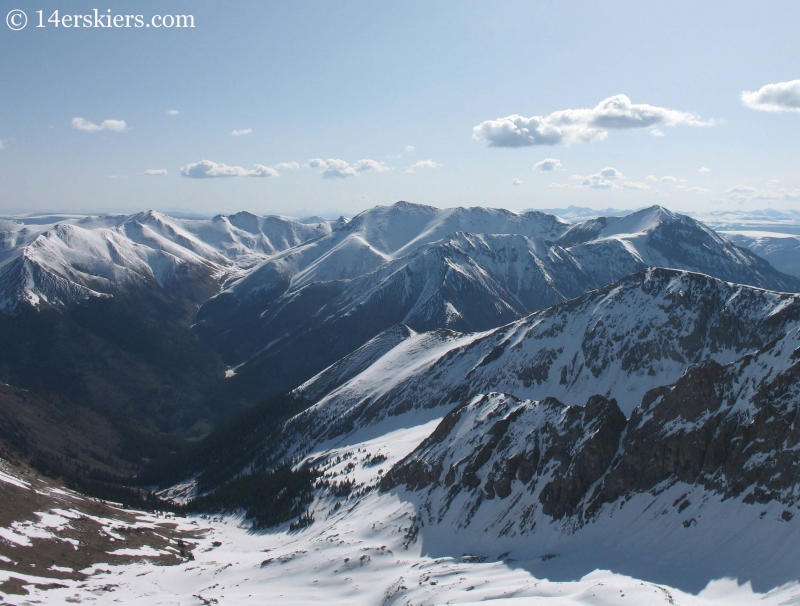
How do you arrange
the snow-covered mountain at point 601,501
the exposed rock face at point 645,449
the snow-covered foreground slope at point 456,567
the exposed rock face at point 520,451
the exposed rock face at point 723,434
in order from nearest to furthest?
the snow-covered foreground slope at point 456,567 < the snow-covered mountain at point 601,501 < the exposed rock face at point 723,434 < the exposed rock face at point 645,449 < the exposed rock face at point 520,451

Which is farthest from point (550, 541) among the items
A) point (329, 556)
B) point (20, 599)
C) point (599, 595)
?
point (20, 599)

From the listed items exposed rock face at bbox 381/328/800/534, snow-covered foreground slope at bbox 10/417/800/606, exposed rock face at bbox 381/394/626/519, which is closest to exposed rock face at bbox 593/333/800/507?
exposed rock face at bbox 381/328/800/534

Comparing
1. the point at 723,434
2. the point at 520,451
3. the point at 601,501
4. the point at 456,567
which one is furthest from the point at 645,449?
the point at 456,567

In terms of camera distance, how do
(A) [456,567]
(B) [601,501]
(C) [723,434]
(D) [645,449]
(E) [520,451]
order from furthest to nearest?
(E) [520,451] < (D) [645,449] < (B) [601,501] < (A) [456,567] < (C) [723,434]

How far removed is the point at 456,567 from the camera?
110 meters

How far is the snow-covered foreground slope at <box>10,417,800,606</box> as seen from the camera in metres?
86.7

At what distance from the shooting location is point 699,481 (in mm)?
105062

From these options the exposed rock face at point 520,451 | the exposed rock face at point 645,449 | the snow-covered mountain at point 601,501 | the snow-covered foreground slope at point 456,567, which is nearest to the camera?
the snow-covered foreground slope at point 456,567

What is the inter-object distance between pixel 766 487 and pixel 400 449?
12100cm

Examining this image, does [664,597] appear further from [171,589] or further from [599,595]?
[171,589]

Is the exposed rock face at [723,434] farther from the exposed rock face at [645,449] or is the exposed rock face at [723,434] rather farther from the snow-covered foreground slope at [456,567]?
the snow-covered foreground slope at [456,567]

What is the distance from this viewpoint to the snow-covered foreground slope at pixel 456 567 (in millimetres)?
86688

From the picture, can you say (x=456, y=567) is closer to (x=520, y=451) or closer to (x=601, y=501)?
(x=601, y=501)

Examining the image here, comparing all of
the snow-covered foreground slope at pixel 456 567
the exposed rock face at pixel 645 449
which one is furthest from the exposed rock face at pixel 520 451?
the snow-covered foreground slope at pixel 456 567
